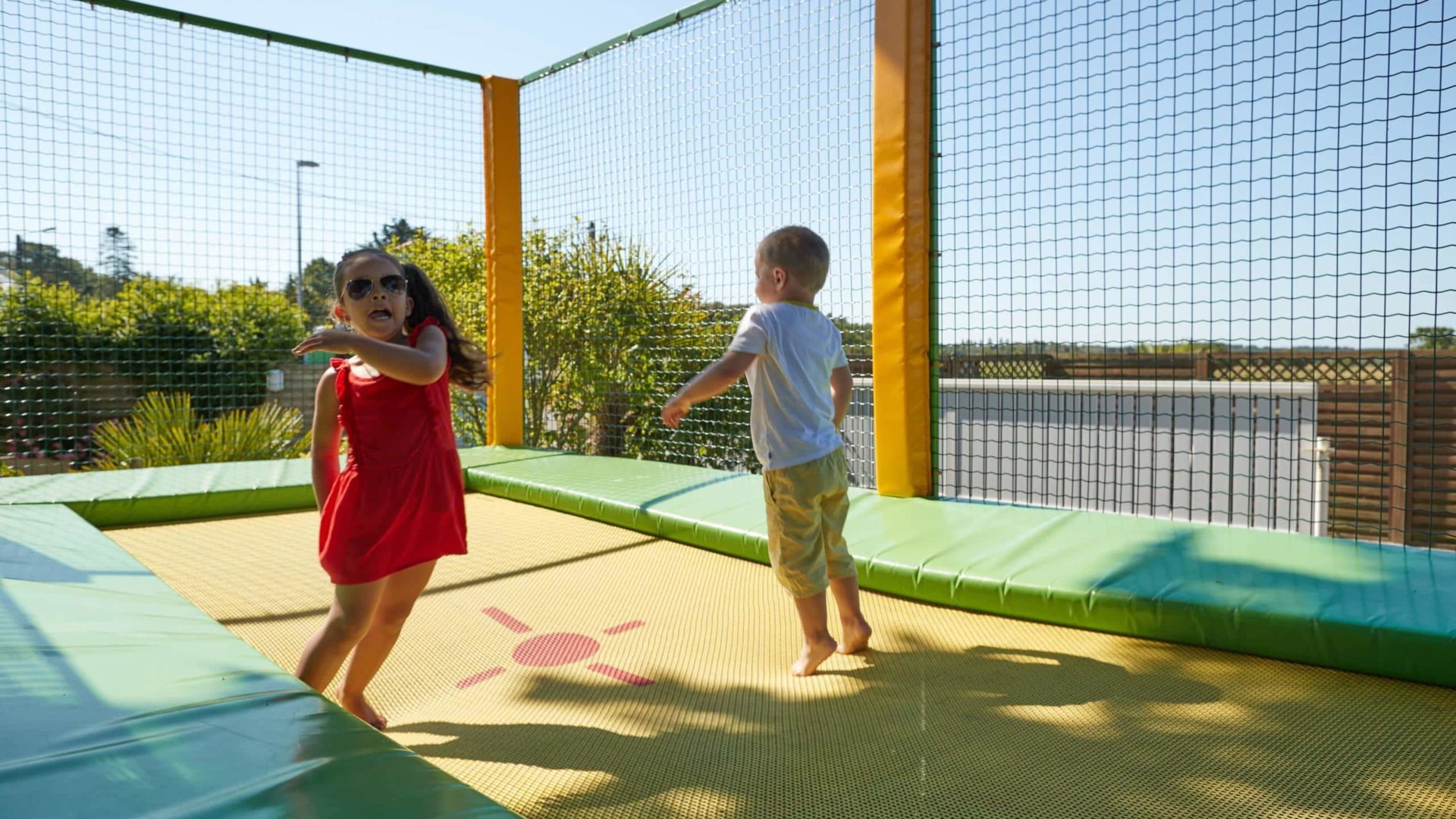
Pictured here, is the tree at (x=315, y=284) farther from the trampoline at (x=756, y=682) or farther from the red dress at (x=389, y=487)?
the trampoline at (x=756, y=682)

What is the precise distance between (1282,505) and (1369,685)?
Result: 480 cm

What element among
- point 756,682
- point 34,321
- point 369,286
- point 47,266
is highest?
point 47,266

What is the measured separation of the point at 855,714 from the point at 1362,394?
3789 mm

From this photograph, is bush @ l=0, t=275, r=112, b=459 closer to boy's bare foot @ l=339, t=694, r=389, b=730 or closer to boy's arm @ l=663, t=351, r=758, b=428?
boy's bare foot @ l=339, t=694, r=389, b=730

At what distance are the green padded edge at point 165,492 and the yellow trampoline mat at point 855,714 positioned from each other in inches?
47.1

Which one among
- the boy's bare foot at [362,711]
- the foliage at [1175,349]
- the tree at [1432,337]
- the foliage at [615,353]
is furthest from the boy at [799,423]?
the foliage at [615,353]

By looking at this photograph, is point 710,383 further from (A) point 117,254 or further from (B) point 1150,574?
(A) point 117,254

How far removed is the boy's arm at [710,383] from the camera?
1.93m

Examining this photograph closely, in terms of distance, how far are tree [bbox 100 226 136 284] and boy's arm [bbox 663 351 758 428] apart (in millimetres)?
4063

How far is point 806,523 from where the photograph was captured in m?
2.01

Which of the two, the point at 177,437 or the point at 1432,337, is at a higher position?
the point at 1432,337

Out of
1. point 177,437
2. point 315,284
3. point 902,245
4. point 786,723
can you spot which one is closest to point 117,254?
point 177,437

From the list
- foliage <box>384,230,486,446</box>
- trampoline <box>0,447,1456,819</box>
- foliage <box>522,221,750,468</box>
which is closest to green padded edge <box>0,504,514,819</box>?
trampoline <box>0,447,1456,819</box>

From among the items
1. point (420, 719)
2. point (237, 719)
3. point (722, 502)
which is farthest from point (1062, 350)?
point (237, 719)
